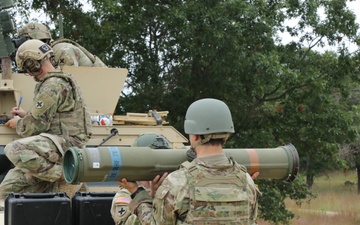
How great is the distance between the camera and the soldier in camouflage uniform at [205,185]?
417cm

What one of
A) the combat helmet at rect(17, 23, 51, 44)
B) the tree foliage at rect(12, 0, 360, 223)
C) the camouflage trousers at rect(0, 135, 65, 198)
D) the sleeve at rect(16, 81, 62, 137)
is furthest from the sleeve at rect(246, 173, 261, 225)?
the tree foliage at rect(12, 0, 360, 223)

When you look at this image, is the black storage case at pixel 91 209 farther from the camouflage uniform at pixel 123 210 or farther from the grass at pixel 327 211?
the grass at pixel 327 211

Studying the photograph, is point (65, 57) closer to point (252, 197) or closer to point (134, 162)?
point (134, 162)

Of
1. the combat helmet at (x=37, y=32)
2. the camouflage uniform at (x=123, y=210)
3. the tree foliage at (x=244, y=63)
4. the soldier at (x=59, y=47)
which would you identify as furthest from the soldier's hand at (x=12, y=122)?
the tree foliage at (x=244, y=63)

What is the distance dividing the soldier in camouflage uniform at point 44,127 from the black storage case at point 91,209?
74 centimetres

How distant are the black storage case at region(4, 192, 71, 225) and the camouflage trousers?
0.89 metres

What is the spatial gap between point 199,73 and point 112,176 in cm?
1016

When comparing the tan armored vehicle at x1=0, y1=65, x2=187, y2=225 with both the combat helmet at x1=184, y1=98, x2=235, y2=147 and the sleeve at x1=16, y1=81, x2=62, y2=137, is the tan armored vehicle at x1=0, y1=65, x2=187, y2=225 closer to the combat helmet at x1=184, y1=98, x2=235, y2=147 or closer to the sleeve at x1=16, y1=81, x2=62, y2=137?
the sleeve at x1=16, y1=81, x2=62, y2=137

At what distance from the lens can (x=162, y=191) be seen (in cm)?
419

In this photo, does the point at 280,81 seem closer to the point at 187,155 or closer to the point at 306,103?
the point at 306,103

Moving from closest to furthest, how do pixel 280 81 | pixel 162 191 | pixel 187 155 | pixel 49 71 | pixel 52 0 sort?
1. pixel 162 191
2. pixel 187 155
3. pixel 49 71
4. pixel 280 81
5. pixel 52 0

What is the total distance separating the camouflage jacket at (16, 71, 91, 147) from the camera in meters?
6.18

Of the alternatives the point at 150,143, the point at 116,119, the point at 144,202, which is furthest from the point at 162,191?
the point at 116,119

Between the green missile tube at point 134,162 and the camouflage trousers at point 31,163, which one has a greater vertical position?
the green missile tube at point 134,162
